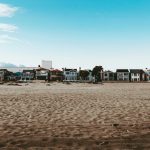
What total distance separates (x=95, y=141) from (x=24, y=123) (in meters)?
4.31

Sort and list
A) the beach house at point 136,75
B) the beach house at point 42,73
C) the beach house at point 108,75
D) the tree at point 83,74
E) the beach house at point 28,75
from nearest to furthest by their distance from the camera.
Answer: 1. the tree at point 83,74
2. the beach house at point 42,73
3. the beach house at point 28,75
4. the beach house at point 108,75
5. the beach house at point 136,75

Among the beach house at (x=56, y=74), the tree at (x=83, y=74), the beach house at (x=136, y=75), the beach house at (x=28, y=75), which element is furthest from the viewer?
the beach house at (x=136, y=75)

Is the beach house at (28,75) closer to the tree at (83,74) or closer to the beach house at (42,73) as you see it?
the beach house at (42,73)

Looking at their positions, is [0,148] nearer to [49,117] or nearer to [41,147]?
[41,147]

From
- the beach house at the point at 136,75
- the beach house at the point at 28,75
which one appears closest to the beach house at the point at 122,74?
the beach house at the point at 136,75

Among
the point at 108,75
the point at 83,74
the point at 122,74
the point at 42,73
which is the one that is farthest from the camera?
the point at 108,75

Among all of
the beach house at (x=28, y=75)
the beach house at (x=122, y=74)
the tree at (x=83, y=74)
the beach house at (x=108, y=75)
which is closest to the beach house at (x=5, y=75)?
the beach house at (x=28, y=75)

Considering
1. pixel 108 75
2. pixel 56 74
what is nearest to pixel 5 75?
pixel 56 74

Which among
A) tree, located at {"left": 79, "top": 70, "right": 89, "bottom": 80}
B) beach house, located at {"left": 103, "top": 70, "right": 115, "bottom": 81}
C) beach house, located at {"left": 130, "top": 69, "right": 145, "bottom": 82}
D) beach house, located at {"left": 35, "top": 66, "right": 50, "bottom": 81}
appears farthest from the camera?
beach house, located at {"left": 130, "top": 69, "right": 145, "bottom": 82}

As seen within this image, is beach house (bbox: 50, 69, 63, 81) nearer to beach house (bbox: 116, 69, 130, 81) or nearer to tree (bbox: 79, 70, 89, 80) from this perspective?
tree (bbox: 79, 70, 89, 80)

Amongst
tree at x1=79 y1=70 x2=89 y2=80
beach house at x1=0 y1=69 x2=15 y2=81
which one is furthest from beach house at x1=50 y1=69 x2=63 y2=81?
beach house at x1=0 y1=69 x2=15 y2=81

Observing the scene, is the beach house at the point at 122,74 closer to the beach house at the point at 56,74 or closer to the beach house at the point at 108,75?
the beach house at the point at 108,75

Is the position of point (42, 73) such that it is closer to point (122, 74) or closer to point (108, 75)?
point (108, 75)

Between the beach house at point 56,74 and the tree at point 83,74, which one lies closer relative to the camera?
the tree at point 83,74
